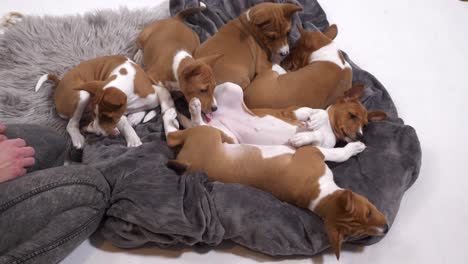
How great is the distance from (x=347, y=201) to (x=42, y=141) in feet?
5.41

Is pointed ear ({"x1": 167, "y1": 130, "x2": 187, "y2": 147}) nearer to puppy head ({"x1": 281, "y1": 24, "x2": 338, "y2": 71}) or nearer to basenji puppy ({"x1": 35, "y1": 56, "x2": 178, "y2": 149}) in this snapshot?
basenji puppy ({"x1": 35, "y1": 56, "x2": 178, "y2": 149})

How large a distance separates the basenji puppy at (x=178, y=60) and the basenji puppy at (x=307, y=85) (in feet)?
1.08

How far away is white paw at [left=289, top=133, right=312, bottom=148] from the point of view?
231 cm

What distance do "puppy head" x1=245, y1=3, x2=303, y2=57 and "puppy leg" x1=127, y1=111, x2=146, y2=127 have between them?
3.18 ft

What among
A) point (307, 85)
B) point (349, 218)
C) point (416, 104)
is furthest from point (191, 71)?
point (416, 104)

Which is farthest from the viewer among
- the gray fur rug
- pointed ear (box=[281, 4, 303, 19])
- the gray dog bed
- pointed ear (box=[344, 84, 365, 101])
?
pointed ear (box=[281, 4, 303, 19])

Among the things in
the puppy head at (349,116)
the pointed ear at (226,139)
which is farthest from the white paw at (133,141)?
the puppy head at (349,116)

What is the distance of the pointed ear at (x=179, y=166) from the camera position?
2.20 metres

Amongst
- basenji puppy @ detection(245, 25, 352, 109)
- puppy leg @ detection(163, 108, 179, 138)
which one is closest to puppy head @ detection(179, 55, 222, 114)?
puppy leg @ detection(163, 108, 179, 138)

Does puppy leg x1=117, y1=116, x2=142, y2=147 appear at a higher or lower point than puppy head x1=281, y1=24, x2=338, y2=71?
lower

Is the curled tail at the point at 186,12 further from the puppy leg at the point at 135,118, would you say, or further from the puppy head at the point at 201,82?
the puppy leg at the point at 135,118

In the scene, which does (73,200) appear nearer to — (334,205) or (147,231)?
(147,231)

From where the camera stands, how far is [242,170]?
85.7 inches

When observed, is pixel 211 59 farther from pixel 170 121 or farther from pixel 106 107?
pixel 106 107
